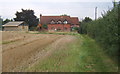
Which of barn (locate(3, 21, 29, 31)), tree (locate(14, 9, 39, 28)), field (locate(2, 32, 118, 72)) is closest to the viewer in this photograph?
field (locate(2, 32, 118, 72))

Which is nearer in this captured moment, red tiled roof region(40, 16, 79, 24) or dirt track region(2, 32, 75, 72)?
dirt track region(2, 32, 75, 72)

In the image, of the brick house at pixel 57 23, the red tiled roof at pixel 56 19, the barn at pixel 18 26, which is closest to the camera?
the barn at pixel 18 26

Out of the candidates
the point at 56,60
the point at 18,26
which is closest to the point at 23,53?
the point at 56,60

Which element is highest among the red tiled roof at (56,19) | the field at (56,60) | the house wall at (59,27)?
the red tiled roof at (56,19)

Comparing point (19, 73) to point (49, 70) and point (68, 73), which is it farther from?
point (68, 73)

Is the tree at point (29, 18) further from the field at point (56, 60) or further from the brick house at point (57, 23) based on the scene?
the field at point (56, 60)

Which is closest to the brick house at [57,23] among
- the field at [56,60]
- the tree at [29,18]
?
the tree at [29,18]

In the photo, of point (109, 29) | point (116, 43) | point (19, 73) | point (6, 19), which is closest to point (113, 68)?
point (116, 43)

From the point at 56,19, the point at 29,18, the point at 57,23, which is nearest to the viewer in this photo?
the point at 29,18

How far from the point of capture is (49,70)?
7.74 meters

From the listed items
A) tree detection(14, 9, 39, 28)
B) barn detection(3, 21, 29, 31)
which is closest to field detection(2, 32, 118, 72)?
barn detection(3, 21, 29, 31)

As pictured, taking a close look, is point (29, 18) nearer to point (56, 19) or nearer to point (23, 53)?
point (56, 19)

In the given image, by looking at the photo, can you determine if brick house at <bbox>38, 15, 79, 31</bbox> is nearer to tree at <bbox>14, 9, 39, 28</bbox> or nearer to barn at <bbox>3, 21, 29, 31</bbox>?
tree at <bbox>14, 9, 39, 28</bbox>

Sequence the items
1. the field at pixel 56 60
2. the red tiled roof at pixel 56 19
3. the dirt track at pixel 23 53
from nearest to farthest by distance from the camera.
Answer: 1. the field at pixel 56 60
2. the dirt track at pixel 23 53
3. the red tiled roof at pixel 56 19
